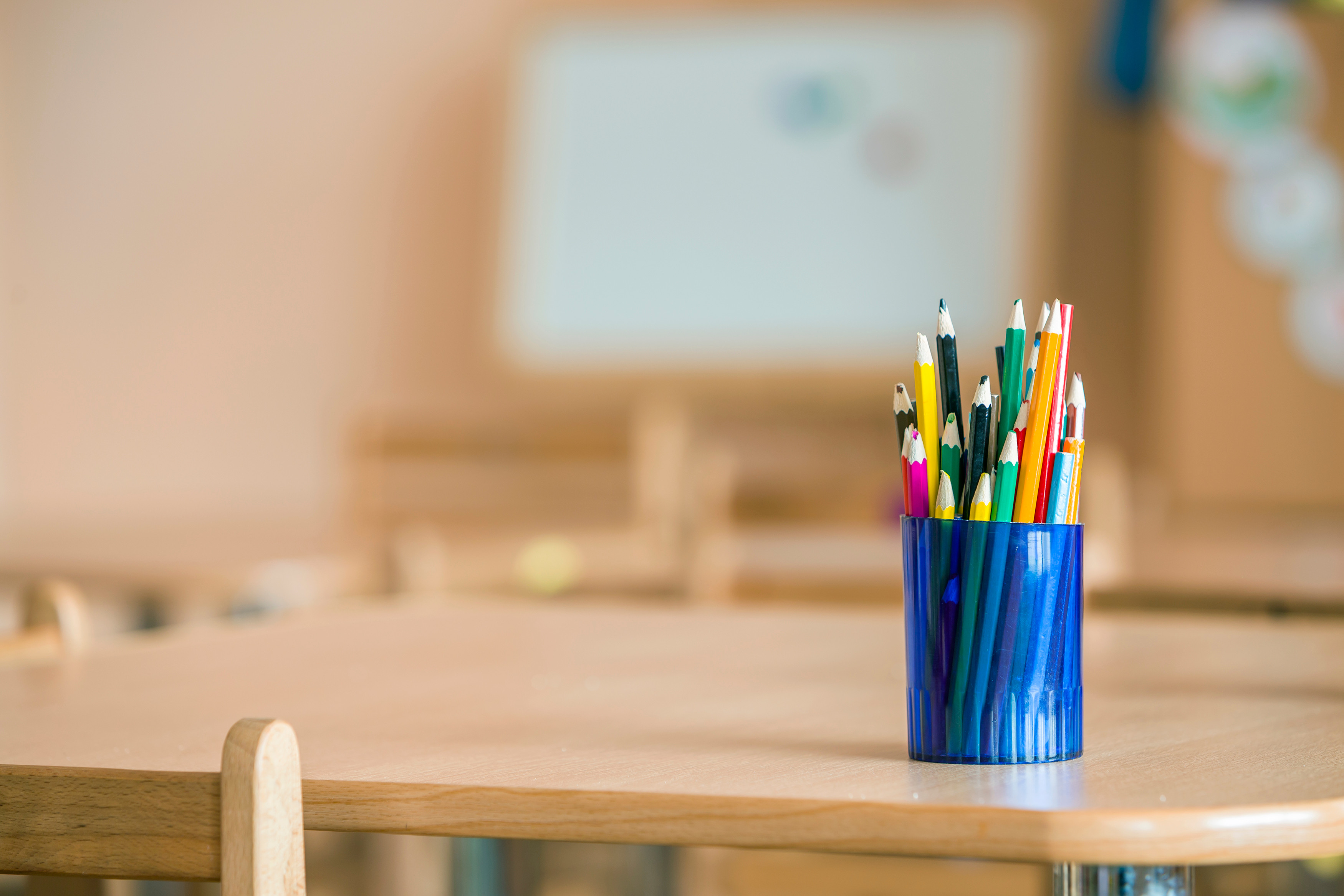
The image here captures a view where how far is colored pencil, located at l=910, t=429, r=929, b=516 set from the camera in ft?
2.05

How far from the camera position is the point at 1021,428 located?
0.62 metres

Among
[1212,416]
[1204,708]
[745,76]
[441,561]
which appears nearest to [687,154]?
[745,76]

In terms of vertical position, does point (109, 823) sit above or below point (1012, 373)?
below

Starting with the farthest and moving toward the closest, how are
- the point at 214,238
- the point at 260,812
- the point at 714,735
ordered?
the point at 214,238, the point at 714,735, the point at 260,812

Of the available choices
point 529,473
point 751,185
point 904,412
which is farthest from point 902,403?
point 529,473

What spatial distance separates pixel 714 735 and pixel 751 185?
322 centimetres

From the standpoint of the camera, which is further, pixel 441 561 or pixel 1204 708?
pixel 441 561

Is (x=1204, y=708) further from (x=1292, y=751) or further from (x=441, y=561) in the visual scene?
(x=441, y=561)

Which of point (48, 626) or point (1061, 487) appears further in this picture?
point (48, 626)

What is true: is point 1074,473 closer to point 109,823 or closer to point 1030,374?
point 1030,374

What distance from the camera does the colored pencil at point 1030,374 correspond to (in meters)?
0.62

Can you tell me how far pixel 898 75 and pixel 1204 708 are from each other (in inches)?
125

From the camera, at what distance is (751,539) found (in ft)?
8.82

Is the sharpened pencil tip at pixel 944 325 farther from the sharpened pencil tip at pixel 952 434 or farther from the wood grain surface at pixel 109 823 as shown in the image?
the wood grain surface at pixel 109 823
